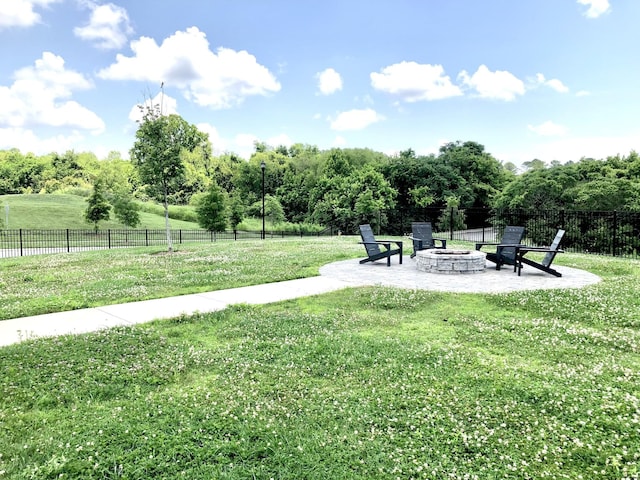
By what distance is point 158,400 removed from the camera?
3.57 m

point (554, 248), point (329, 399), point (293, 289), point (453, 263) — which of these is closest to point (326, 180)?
point (453, 263)

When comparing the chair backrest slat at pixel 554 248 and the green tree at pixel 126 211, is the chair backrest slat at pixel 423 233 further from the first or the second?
the green tree at pixel 126 211

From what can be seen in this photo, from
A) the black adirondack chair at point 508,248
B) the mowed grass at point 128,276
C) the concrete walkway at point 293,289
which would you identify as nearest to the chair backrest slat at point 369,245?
the concrete walkway at point 293,289

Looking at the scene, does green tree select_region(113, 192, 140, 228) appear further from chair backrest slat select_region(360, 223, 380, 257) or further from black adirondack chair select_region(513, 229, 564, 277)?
black adirondack chair select_region(513, 229, 564, 277)

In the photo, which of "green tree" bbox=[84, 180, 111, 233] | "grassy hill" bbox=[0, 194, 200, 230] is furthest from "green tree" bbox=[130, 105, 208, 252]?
"grassy hill" bbox=[0, 194, 200, 230]

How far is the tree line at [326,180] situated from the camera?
1867cm

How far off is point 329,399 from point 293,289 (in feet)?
15.4

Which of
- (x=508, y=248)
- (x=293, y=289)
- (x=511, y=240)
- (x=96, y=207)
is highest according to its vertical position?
(x=96, y=207)

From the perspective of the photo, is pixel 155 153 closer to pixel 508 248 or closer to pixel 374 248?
pixel 374 248

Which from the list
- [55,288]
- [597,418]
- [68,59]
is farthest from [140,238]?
[597,418]

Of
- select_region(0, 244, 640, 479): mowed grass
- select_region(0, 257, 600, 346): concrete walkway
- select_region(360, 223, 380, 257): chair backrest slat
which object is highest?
select_region(360, 223, 380, 257): chair backrest slat

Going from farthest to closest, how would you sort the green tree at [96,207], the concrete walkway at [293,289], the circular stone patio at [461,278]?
the green tree at [96,207], the circular stone patio at [461,278], the concrete walkway at [293,289]

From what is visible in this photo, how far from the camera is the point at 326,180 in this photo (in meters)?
39.8

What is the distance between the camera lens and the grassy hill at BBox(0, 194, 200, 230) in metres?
34.5
